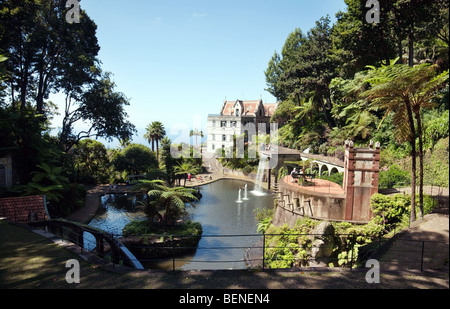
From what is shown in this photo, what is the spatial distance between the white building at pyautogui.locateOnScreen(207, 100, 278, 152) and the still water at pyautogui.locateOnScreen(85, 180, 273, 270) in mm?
22063

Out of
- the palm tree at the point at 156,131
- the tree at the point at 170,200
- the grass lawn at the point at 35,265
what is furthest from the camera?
the palm tree at the point at 156,131

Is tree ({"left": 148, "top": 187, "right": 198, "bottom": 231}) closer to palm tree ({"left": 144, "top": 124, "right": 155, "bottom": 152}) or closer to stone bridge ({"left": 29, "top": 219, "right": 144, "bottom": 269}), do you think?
stone bridge ({"left": 29, "top": 219, "right": 144, "bottom": 269})

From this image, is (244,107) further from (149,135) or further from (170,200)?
(170,200)

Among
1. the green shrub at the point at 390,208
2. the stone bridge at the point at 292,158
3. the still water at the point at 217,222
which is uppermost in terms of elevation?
the stone bridge at the point at 292,158

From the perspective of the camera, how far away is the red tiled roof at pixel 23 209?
14.5 meters

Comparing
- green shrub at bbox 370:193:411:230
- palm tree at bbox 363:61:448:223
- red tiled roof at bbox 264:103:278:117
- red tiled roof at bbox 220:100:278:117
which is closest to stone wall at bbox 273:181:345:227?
green shrub at bbox 370:193:411:230

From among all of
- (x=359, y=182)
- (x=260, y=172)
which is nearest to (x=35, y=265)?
(x=359, y=182)

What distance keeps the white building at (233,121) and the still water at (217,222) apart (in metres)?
22.1

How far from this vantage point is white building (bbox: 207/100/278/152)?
Result: 53.8m

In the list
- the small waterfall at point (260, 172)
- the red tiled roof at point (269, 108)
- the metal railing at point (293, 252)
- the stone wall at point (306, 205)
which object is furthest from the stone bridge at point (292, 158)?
the red tiled roof at point (269, 108)

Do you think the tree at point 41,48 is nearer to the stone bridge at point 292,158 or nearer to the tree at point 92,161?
the tree at point 92,161

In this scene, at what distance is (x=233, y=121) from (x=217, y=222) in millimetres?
35178

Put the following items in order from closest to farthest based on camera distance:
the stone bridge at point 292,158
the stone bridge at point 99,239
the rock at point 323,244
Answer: the stone bridge at point 99,239
the rock at point 323,244
the stone bridge at point 292,158

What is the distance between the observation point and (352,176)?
1446 cm
